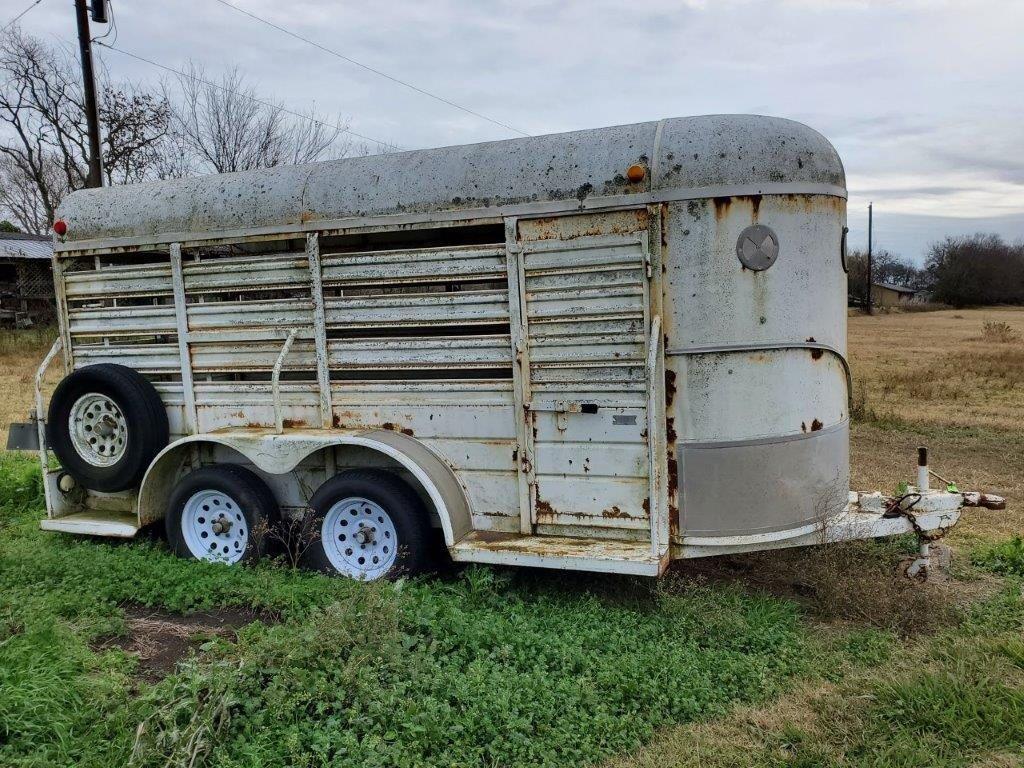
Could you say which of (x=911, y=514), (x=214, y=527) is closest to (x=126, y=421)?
(x=214, y=527)

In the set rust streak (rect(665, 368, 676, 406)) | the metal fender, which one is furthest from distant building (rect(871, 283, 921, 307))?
the metal fender

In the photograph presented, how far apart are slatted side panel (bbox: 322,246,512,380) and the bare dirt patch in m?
1.68

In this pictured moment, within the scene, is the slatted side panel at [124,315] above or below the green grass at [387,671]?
above

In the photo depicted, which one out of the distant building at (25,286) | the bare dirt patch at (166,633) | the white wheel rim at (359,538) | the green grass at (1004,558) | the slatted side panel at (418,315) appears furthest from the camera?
the distant building at (25,286)

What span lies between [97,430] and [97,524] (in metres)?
0.69

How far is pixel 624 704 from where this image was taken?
3.63 meters

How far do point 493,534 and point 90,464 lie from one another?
3104 millimetres

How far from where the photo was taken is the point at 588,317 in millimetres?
4703

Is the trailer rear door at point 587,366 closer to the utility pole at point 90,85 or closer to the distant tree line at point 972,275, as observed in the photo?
the utility pole at point 90,85

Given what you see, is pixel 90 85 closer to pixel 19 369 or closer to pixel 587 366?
pixel 19 369

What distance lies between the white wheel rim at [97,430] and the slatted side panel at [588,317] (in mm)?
3170

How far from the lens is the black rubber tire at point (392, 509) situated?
495 centimetres

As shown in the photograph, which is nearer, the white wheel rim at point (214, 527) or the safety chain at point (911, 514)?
the safety chain at point (911, 514)

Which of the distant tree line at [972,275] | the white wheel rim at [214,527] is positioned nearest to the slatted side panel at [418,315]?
the white wheel rim at [214,527]
